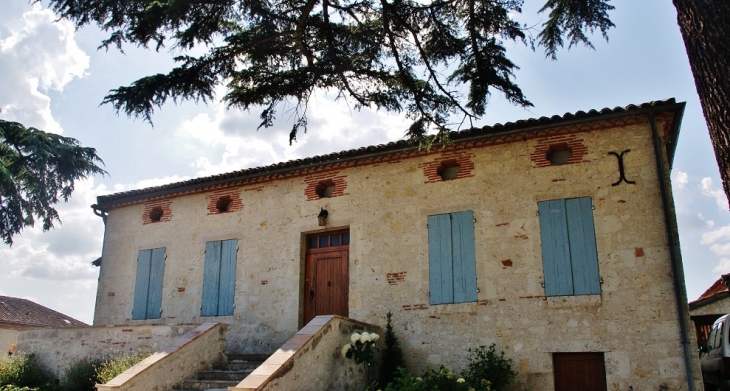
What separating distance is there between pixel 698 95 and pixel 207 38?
18.2 feet

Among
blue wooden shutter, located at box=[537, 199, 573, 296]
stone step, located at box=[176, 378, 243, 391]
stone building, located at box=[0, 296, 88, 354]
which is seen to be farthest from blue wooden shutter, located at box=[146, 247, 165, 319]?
stone building, located at box=[0, 296, 88, 354]

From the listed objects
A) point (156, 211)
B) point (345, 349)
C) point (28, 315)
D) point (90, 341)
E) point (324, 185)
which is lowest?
point (345, 349)

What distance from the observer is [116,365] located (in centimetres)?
997

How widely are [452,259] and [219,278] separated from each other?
16.0 ft

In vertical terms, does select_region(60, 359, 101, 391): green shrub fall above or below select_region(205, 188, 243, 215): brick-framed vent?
below

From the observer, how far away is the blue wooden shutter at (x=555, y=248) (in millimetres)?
9578

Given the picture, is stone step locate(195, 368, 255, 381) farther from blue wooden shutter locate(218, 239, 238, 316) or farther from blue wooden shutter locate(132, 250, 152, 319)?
blue wooden shutter locate(132, 250, 152, 319)

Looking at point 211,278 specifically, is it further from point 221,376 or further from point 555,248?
point 555,248

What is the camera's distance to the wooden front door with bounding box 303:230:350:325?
11531 millimetres

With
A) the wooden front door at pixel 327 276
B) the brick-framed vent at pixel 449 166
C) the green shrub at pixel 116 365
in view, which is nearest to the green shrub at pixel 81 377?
the green shrub at pixel 116 365

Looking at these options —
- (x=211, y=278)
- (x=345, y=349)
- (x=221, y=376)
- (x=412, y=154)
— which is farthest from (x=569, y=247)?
(x=211, y=278)

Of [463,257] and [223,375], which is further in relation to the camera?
[463,257]

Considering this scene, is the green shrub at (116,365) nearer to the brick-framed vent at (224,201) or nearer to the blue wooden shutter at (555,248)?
the brick-framed vent at (224,201)

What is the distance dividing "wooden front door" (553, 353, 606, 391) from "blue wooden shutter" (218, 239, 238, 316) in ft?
20.6
